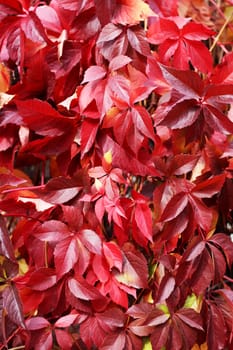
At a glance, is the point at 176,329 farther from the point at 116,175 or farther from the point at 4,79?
Result: the point at 4,79

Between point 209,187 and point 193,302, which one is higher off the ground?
point 209,187

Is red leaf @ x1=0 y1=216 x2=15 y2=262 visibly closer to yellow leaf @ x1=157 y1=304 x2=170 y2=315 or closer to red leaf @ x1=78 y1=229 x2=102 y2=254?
red leaf @ x1=78 y1=229 x2=102 y2=254

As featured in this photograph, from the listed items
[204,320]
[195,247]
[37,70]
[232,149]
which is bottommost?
[204,320]

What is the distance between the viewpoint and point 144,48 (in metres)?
0.78

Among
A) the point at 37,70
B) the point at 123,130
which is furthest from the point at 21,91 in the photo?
the point at 123,130

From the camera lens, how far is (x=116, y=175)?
2.62 feet

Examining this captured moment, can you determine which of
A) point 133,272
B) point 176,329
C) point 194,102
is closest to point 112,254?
point 133,272

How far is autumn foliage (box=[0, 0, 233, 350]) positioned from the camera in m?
0.77

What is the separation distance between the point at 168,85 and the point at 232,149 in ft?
0.44

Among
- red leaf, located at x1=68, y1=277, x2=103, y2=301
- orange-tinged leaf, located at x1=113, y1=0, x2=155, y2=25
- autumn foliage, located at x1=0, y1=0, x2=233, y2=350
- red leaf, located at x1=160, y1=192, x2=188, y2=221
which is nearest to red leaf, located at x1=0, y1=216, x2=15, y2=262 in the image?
autumn foliage, located at x1=0, y1=0, x2=233, y2=350

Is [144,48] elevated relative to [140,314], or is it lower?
elevated

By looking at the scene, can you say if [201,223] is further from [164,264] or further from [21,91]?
[21,91]

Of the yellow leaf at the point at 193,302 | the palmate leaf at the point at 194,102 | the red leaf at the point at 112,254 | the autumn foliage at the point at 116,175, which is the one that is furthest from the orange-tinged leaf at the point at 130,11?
the yellow leaf at the point at 193,302

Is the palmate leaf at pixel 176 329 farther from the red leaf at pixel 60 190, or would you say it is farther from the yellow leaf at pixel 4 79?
the yellow leaf at pixel 4 79
